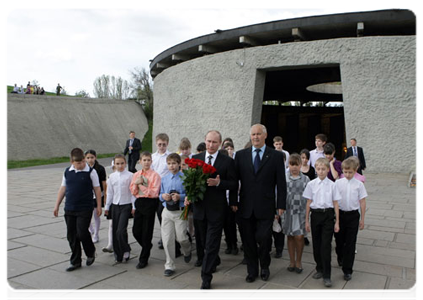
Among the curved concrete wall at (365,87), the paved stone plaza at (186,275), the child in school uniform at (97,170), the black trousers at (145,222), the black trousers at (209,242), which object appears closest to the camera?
the paved stone plaza at (186,275)

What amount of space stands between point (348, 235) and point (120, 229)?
2.90m

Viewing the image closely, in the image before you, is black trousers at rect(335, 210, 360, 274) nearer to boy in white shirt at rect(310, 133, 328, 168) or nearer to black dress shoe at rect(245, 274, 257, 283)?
black dress shoe at rect(245, 274, 257, 283)

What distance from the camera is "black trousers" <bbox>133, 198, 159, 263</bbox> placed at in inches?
190

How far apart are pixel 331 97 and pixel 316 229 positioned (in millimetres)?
27278

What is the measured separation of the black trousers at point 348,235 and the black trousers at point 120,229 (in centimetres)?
273

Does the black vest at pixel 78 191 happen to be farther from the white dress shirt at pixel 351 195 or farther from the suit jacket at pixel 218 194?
the white dress shirt at pixel 351 195

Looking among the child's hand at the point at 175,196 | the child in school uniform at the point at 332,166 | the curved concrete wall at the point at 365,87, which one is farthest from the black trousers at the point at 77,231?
the curved concrete wall at the point at 365,87

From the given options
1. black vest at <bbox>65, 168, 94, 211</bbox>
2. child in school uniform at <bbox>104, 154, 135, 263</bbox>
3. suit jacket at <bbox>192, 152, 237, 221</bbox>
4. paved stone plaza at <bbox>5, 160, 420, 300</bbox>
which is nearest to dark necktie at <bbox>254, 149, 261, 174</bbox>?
suit jacket at <bbox>192, 152, 237, 221</bbox>

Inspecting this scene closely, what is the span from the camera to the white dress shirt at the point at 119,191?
5.04 meters

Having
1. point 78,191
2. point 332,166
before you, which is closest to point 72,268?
point 78,191

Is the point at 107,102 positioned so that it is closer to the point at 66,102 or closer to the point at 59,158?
the point at 66,102

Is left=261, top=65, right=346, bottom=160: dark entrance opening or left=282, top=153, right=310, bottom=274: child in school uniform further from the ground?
left=261, top=65, right=346, bottom=160: dark entrance opening

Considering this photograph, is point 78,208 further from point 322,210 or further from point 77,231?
point 322,210

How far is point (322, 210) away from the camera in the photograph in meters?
4.41
